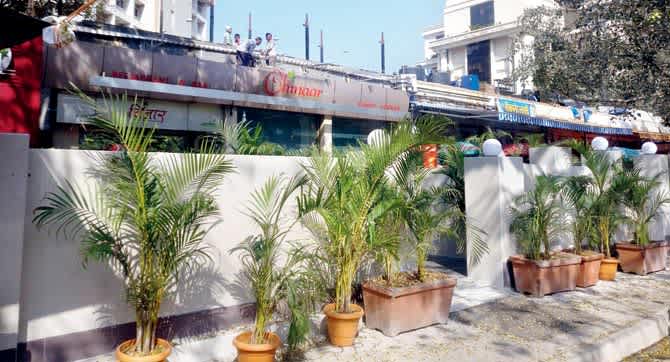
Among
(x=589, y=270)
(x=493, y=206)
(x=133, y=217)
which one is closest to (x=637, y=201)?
(x=589, y=270)

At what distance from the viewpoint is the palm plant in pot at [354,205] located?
4.42 meters

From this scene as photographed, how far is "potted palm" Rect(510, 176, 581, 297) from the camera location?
246 inches

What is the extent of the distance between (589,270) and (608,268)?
71 centimetres

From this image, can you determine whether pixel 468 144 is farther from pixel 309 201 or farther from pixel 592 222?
pixel 309 201

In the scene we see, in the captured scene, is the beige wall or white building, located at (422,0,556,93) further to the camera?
white building, located at (422,0,556,93)

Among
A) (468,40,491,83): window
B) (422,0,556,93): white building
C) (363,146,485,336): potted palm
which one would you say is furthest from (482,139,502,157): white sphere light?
(468,40,491,83): window

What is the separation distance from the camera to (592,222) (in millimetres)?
7211

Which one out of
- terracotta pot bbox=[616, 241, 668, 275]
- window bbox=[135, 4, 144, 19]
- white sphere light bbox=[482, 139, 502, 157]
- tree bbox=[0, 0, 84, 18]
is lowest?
terracotta pot bbox=[616, 241, 668, 275]

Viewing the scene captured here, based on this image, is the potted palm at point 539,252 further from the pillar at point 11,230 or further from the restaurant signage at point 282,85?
the restaurant signage at point 282,85

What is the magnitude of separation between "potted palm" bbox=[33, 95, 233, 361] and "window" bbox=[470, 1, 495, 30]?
32.7m

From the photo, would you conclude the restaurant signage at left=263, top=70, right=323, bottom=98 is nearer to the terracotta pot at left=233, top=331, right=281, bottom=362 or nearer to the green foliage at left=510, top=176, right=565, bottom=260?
the green foliage at left=510, top=176, right=565, bottom=260

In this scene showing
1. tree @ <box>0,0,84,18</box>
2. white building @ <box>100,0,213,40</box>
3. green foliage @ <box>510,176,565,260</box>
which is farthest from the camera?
white building @ <box>100,0,213,40</box>

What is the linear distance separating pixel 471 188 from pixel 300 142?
704 cm

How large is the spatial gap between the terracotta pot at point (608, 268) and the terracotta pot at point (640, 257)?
1.91 ft
